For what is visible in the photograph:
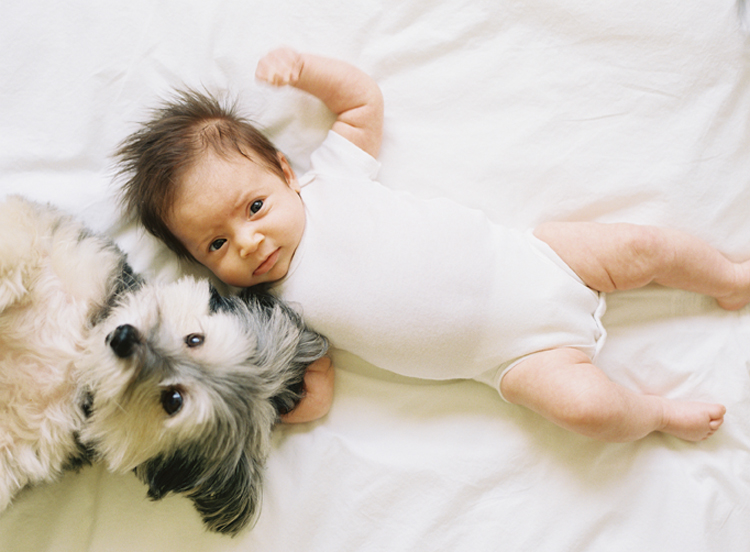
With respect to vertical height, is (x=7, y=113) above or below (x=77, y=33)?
below

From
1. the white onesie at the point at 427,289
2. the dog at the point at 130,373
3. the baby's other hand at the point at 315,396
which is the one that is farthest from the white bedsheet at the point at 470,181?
the dog at the point at 130,373

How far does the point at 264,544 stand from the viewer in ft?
5.11

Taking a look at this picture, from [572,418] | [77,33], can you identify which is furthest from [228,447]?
[77,33]

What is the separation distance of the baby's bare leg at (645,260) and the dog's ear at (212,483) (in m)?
1.07

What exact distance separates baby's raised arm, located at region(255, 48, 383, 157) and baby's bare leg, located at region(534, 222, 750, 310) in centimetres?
64

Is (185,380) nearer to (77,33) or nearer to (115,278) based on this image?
(115,278)

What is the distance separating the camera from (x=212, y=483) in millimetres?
1263

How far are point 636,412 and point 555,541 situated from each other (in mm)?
441

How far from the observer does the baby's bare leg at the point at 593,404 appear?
144cm

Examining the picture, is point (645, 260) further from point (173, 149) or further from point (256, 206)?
point (173, 149)

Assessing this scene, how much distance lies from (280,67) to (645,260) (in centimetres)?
119

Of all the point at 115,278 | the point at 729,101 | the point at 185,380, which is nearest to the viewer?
the point at 185,380

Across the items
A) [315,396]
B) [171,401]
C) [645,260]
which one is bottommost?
[315,396]

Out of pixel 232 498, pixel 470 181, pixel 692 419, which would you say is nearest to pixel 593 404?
pixel 692 419
